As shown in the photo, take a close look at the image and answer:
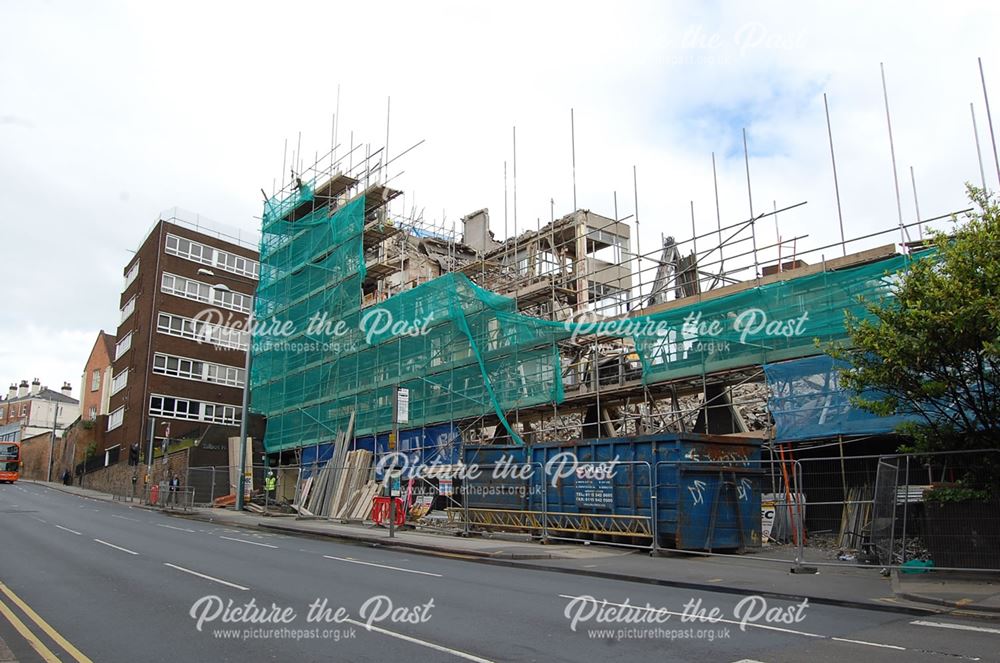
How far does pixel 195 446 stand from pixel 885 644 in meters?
40.0

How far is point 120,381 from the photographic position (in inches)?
2203

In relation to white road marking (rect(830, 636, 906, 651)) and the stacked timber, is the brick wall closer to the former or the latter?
the stacked timber

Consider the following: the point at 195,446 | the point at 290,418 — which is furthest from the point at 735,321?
the point at 195,446

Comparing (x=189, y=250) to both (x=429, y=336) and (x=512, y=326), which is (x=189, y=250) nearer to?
(x=429, y=336)

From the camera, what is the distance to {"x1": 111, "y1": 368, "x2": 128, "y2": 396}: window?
179 feet

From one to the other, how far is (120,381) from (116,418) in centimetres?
297

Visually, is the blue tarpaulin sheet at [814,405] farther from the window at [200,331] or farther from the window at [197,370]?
the window at [200,331]

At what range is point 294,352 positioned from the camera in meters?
38.7

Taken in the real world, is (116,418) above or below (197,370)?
below

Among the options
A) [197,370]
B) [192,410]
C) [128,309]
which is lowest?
[192,410]

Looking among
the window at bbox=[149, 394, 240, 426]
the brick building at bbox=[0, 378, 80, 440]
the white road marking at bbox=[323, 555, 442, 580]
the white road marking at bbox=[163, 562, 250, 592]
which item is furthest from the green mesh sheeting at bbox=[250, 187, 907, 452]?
the brick building at bbox=[0, 378, 80, 440]

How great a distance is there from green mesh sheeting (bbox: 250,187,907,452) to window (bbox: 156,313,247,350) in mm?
13533

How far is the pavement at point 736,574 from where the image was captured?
10102mm

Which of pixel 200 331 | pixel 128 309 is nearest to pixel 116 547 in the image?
pixel 200 331
